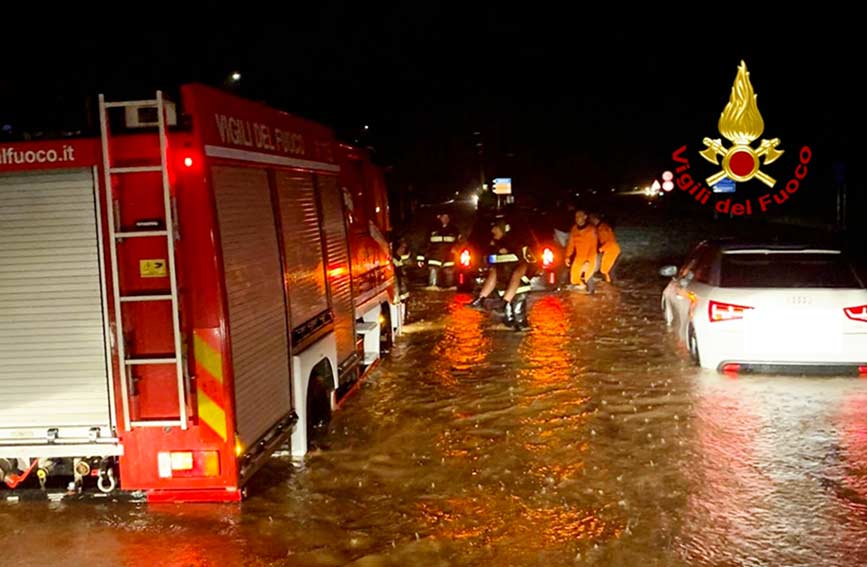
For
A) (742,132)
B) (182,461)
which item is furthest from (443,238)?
(742,132)

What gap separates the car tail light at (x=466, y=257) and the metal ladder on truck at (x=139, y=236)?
39.6 feet

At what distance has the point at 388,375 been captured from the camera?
1056 cm

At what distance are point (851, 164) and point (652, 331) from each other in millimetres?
36953

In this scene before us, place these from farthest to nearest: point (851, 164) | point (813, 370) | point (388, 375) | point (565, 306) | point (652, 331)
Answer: point (851, 164) → point (565, 306) → point (652, 331) → point (388, 375) → point (813, 370)

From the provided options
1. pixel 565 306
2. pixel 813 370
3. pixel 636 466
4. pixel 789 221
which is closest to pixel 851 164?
pixel 789 221

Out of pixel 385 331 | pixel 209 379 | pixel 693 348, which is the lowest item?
pixel 693 348

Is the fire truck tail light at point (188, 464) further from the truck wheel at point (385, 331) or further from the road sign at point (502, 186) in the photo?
the road sign at point (502, 186)

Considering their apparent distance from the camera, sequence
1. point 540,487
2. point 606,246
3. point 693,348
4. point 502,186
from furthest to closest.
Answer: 1. point 502,186
2. point 606,246
3. point 693,348
4. point 540,487

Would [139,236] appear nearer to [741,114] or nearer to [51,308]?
[51,308]

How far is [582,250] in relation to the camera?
58.7 ft

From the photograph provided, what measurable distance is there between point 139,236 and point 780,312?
21.1ft

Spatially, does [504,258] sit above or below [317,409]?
above

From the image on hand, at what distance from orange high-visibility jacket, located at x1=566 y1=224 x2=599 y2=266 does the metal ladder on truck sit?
13.0m

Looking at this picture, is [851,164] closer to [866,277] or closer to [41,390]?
[866,277]
